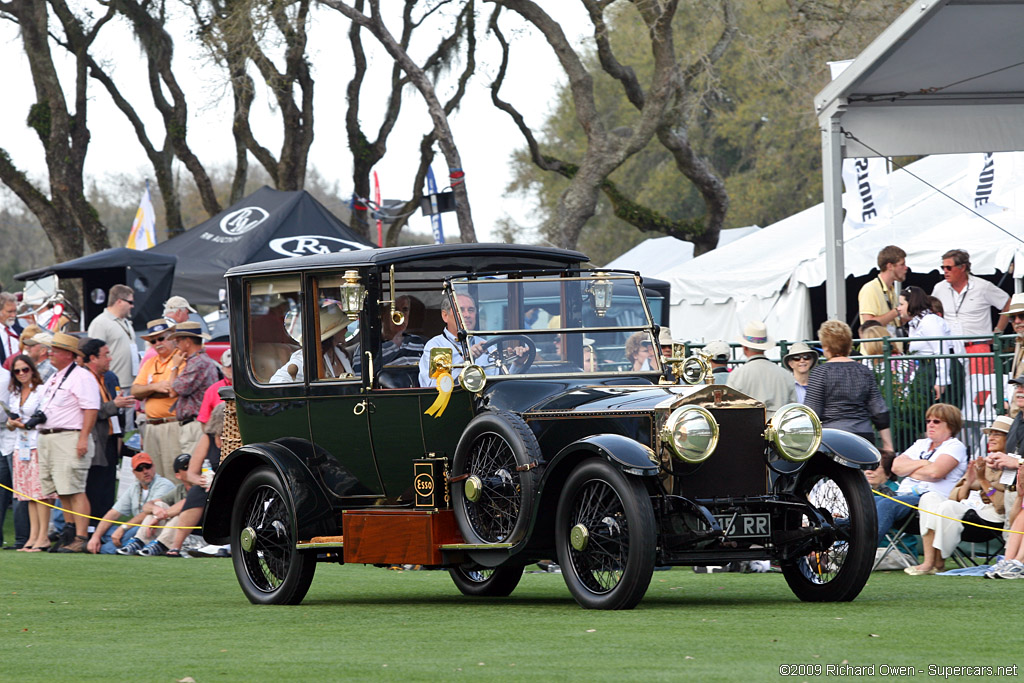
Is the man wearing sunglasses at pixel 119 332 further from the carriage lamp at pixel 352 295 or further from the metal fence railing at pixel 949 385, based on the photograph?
the carriage lamp at pixel 352 295

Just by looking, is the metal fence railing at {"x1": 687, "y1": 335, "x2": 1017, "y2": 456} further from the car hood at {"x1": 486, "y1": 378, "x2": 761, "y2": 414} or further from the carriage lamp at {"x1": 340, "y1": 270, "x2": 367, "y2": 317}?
the carriage lamp at {"x1": 340, "y1": 270, "x2": 367, "y2": 317}

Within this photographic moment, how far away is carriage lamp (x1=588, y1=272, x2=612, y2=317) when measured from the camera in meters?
9.23

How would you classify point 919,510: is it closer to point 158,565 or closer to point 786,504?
point 786,504

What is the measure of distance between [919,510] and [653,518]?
12.5 feet

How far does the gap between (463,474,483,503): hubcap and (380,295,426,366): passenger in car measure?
99 centimetres

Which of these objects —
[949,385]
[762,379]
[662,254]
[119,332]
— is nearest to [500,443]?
[762,379]

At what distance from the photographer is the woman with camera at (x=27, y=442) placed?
48.8 feet

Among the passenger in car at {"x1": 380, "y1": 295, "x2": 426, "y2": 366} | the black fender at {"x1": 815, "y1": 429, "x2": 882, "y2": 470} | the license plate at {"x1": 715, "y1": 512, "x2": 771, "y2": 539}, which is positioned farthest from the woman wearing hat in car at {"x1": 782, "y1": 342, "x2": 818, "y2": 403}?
the license plate at {"x1": 715, "y1": 512, "x2": 771, "y2": 539}

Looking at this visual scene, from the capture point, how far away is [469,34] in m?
30.0

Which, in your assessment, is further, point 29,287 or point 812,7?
point 29,287

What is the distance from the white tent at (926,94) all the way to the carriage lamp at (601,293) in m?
5.01

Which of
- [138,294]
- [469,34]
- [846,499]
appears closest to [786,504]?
[846,499]

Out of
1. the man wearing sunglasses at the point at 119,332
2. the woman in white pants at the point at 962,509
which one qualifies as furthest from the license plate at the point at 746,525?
the man wearing sunglasses at the point at 119,332

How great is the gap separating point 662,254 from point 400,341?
2358cm
